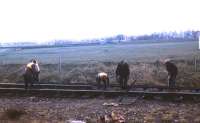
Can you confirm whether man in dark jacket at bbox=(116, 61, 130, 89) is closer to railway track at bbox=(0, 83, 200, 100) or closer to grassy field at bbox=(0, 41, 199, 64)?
railway track at bbox=(0, 83, 200, 100)

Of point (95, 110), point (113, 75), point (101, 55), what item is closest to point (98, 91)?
point (95, 110)

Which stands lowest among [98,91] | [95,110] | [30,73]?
[95,110]

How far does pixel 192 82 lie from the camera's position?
79.8 feet

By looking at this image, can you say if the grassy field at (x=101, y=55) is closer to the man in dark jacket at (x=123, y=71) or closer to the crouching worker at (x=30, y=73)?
the crouching worker at (x=30, y=73)

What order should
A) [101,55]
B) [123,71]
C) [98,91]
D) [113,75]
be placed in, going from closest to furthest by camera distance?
[98,91] < [123,71] < [113,75] < [101,55]

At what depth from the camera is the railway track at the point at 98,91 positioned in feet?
57.1

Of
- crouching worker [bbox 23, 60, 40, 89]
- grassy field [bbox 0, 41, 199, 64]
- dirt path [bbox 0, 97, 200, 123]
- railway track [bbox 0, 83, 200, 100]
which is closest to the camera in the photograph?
dirt path [bbox 0, 97, 200, 123]

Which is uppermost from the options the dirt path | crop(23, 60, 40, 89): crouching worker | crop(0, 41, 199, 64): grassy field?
crop(23, 60, 40, 89): crouching worker

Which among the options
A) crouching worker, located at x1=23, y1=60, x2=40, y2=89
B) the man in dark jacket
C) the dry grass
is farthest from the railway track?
the dry grass

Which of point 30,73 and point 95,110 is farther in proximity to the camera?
point 30,73

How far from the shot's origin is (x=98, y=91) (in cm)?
1872

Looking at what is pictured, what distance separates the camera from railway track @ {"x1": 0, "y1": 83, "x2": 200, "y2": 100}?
17.4 m

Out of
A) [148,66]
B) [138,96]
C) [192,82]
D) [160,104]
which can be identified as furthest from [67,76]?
[160,104]

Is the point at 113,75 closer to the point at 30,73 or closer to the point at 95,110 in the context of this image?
the point at 30,73
